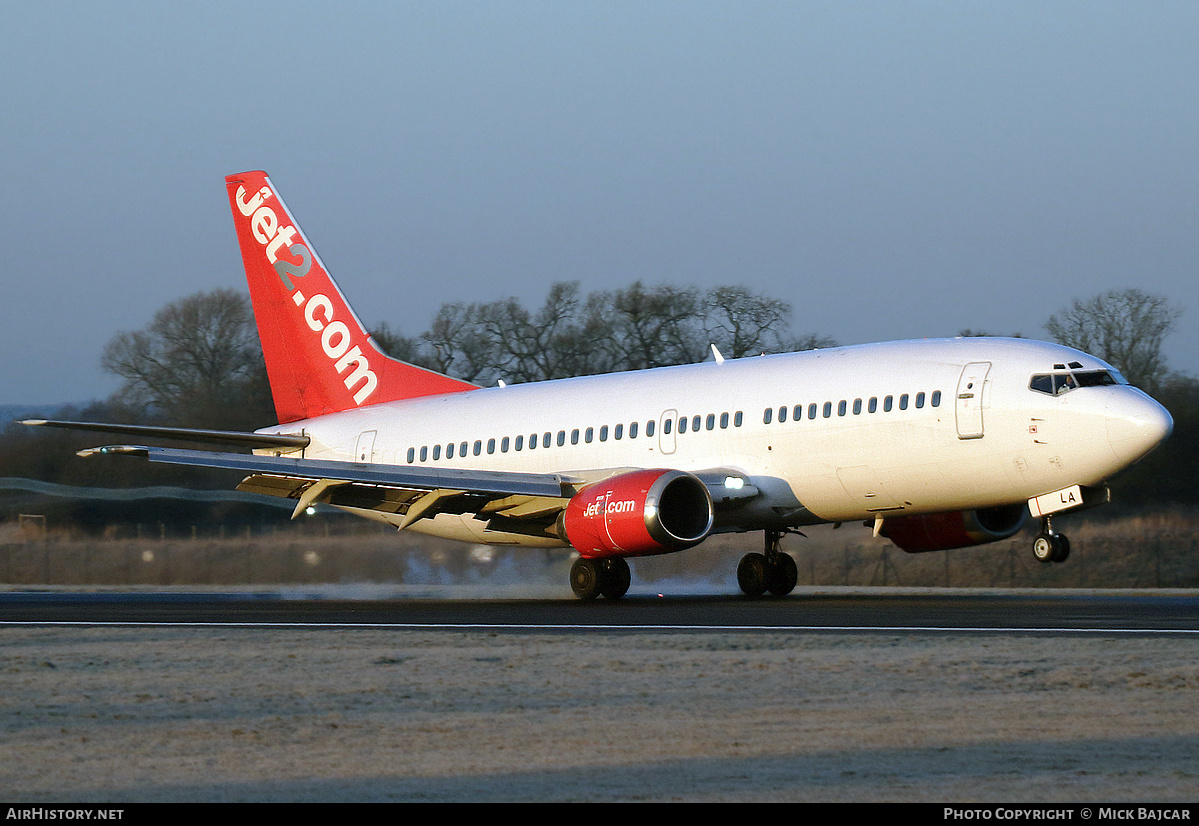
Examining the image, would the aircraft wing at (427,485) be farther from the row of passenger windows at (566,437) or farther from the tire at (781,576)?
the tire at (781,576)

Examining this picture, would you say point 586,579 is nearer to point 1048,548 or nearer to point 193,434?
point 1048,548

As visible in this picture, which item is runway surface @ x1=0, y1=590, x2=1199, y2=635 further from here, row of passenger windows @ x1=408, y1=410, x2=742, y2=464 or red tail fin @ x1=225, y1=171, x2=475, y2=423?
red tail fin @ x1=225, y1=171, x2=475, y2=423

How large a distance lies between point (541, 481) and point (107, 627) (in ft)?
28.6

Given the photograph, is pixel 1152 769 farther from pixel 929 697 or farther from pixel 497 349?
pixel 497 349

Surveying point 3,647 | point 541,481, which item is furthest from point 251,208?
point 3,647

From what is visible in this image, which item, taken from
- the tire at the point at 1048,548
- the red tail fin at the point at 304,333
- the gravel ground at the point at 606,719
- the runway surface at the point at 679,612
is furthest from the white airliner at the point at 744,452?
the gravel ground at the point at 606,719

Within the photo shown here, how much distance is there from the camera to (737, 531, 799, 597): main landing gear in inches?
1027

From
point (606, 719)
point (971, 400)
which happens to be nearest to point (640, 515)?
point (971, 400)

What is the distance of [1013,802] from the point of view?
7.13 meters

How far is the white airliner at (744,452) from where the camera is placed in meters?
22.1

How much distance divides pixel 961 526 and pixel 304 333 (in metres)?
14.7

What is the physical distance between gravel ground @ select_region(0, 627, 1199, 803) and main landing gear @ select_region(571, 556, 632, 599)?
926cm

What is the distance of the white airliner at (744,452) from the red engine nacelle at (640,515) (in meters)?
0.03

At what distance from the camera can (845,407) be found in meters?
23.4
